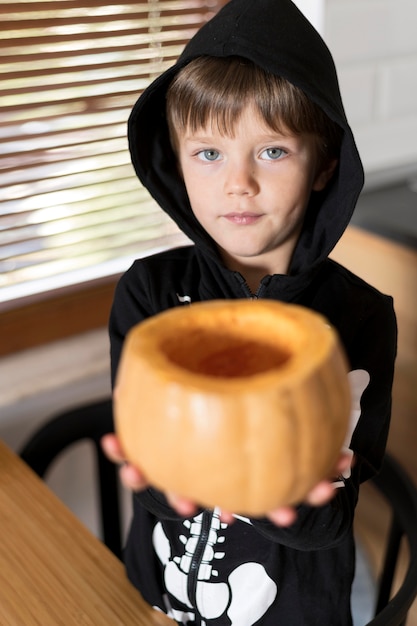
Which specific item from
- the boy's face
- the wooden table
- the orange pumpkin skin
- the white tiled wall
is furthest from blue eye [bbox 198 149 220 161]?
the white tiled wall

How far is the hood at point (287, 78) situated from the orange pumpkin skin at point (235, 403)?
317 mm

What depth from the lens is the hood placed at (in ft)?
2.30

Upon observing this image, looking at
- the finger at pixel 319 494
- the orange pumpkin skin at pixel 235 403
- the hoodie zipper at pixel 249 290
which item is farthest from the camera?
the hoodie zipper at pixel 249 290

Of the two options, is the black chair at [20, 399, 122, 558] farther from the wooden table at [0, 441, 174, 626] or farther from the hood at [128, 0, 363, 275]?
the hood at [128, 0, 363, 275]

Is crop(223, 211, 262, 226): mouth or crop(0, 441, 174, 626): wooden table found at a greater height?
crop(223, 211, 262, 226): mouth

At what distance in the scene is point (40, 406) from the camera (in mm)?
1268

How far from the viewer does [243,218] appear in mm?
758

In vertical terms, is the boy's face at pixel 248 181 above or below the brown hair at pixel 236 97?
below

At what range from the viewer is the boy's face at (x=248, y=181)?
73 cm

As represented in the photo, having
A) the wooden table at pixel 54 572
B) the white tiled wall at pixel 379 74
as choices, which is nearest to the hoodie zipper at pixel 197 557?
the wooden table at pixel 54 572

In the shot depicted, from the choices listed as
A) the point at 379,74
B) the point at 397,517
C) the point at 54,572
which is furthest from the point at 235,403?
the point at 379,74

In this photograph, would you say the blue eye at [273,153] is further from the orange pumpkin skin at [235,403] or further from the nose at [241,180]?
the orange pumpkin skin at [235,403]

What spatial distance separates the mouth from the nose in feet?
0.09

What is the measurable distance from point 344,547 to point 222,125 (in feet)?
1.69
